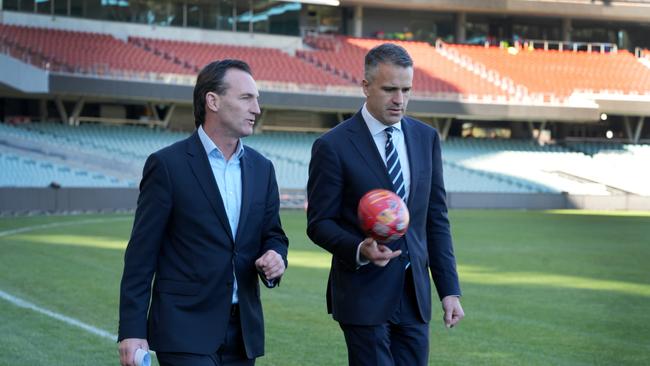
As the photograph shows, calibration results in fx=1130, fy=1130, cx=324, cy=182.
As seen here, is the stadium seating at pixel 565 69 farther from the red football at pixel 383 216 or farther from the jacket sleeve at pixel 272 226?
the red football at pixel 383 216

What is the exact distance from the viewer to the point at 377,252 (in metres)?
5.52

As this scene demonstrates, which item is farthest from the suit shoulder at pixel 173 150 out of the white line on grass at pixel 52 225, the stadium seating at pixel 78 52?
the stadium seating at pixel 78 52

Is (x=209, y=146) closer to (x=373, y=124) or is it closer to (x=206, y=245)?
(x=206, y=245)

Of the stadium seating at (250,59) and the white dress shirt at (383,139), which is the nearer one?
the white dress shirt at (383,139)

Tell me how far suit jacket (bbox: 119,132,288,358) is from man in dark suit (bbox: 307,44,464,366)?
1.80 ft

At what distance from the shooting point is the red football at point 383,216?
5360mm

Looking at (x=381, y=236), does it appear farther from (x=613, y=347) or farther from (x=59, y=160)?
(x=59, y=160)

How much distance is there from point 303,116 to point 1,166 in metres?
21.5

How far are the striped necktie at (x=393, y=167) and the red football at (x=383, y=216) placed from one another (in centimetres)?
48

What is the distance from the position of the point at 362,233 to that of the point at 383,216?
61 centimetres

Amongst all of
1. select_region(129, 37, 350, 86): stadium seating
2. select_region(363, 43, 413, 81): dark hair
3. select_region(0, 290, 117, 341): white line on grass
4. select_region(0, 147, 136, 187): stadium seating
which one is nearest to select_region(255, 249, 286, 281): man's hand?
select_region(363, 43, 413, 81): dark hair

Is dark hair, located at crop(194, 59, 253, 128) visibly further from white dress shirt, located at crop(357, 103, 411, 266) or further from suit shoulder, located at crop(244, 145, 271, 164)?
white dress shirt, located at crop(357, 103, 411, 266)

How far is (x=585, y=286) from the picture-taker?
680 inches

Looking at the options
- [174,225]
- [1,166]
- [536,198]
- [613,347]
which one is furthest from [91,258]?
[536,198]
